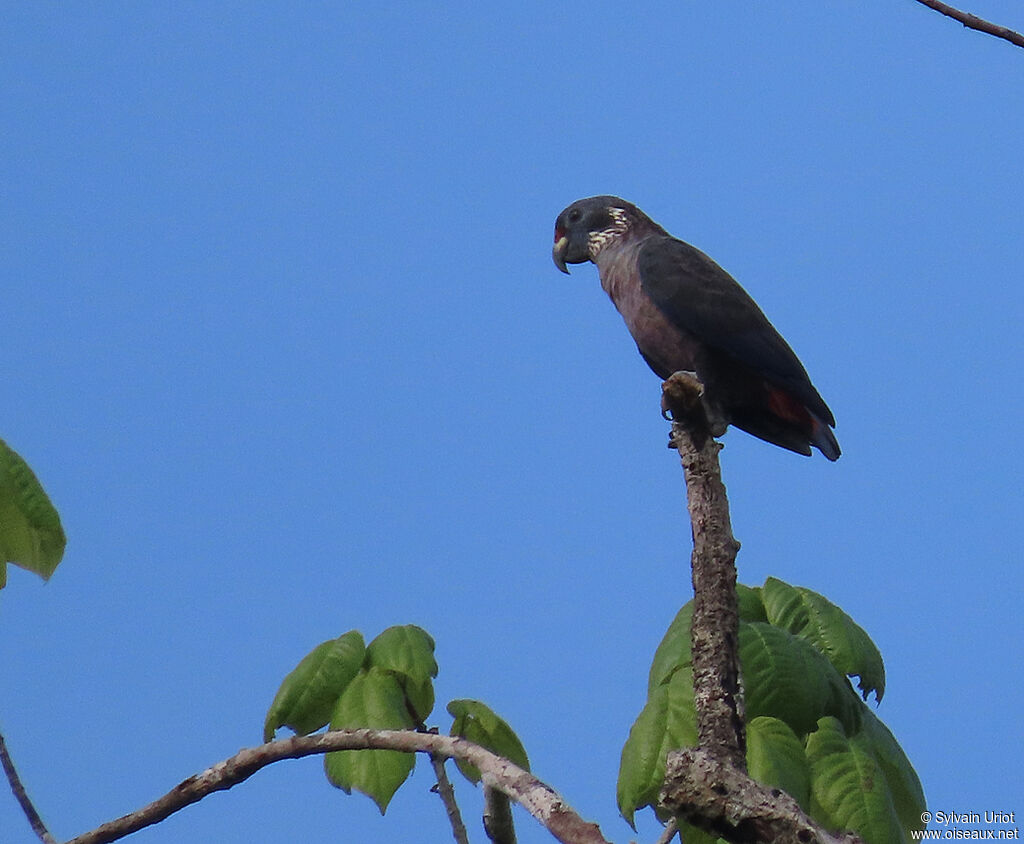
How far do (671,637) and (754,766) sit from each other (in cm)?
52

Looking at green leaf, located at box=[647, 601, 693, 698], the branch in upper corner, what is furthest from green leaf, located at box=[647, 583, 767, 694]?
the branch in upper corner

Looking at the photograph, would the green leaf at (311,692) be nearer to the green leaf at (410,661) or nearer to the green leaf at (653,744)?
the green leaf at (410,661)

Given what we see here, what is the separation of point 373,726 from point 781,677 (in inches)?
42.0

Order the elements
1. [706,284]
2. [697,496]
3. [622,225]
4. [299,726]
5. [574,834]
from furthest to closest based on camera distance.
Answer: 1. [622,225]
2. [706,284]
3. [299,726]
4. [697,496]
5. [574,834]

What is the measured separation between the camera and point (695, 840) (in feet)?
10.1

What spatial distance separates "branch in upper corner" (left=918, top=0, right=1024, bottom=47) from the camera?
223 centimetres

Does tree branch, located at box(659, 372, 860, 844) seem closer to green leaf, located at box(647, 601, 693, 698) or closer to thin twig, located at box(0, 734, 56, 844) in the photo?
green leaf, located at box(647, 601, 693, 698)

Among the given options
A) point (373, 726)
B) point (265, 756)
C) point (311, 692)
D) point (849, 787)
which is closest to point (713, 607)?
point (849, 787)

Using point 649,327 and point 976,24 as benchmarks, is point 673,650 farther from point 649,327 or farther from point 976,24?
point 649,327

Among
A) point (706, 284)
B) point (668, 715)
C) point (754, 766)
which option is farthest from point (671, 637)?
point (706, 284)

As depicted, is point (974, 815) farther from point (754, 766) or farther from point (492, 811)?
point (492, 811)

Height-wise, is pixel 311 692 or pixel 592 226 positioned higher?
pixel 592 226

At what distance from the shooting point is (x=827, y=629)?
3.56 meters

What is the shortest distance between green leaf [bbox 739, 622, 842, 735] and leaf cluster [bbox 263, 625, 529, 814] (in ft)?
2.23
